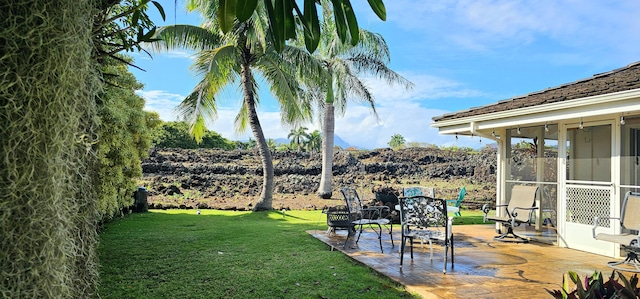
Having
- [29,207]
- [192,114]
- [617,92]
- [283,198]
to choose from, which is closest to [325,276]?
[29,207]

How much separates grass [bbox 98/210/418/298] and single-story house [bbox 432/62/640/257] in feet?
14.2

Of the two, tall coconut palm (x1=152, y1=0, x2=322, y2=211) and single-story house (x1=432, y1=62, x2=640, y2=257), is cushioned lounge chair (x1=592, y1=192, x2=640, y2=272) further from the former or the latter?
tall coconut palm (x1=152, y1=0, x2=322, y2=211)

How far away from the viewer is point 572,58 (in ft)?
98.8

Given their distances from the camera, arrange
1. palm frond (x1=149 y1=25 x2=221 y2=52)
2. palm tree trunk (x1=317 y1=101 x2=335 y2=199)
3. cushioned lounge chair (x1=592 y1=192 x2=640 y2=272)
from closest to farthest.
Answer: cushioned lounge chair (x1=592 y1=192 x2=640 y2=272)
palm frond (x1=149 y1=25 x2=221 y2=52)
palm tree trunk (x1=317 y1=101 x2=335 y2=199)

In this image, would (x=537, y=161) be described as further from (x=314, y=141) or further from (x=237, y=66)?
(x=314, y=141)

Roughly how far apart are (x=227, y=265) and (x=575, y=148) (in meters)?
6.56

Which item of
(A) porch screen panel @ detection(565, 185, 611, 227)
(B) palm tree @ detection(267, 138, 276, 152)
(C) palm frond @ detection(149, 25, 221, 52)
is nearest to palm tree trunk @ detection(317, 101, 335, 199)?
(C) palm frond @ detection(149, 25, 221, 52)

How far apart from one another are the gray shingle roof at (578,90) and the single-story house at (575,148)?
0.02m

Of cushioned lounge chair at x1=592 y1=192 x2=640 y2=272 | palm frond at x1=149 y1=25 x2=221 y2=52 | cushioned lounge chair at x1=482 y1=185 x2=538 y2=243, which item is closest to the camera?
cushioned lounge chair at x1=592 y1=192 x2=640 y2=272

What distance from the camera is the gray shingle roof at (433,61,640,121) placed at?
21.1 ft

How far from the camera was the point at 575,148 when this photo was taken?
760 centimetres

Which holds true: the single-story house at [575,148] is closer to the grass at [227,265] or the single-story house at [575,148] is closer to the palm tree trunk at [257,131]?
the grass at [227,265]

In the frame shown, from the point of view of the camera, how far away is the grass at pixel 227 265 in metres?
4.82

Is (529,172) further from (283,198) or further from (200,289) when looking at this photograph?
(283,198)
